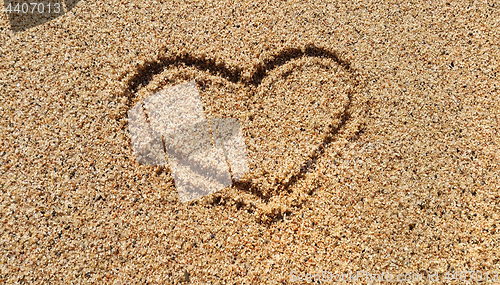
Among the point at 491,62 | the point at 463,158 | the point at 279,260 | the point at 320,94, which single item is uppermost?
the point at 491,62

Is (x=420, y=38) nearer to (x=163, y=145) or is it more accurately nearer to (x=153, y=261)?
(x=163, y=145)

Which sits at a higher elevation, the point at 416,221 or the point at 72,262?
the point at 416,221

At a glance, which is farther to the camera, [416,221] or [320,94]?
[320,94]

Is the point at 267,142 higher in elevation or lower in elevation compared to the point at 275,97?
lower

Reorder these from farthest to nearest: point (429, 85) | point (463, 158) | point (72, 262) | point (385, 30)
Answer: point (385, 30) → point (429, 85) → point (463, 158) → point (72, 262)

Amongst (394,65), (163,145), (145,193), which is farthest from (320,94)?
(145,193)

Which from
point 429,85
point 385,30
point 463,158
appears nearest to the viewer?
point 463,158
